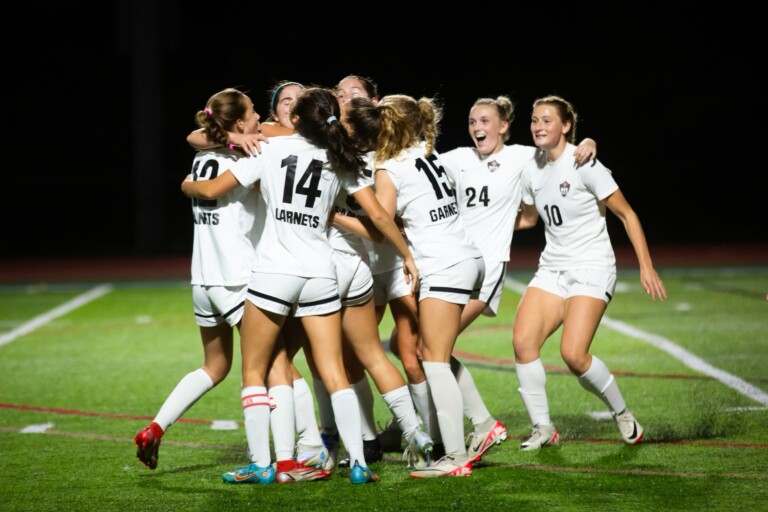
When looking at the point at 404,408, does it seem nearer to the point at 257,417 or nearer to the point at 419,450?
the point at 419,450

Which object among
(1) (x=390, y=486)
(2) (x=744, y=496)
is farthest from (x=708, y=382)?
(1) (x=390, y=486)

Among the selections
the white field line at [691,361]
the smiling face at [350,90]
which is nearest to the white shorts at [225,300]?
the smiling face at [350,90]

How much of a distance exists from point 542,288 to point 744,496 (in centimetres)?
178

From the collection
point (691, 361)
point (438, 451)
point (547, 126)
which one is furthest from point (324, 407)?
point (691, 361)

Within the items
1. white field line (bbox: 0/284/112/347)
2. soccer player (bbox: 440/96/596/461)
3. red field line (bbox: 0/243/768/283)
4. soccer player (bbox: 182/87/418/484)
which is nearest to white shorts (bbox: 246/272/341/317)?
soccer player (bbox: 182/87/418/484)

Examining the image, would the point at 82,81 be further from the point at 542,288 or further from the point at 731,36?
the point at 542,288

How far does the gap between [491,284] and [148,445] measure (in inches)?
86.5

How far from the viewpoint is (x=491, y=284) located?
19.3 feet

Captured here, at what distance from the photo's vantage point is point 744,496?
4.59 m

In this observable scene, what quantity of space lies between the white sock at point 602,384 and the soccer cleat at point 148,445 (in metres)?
2.45

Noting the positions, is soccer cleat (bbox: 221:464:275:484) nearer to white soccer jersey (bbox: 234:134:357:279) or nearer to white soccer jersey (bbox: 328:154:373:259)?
white soccer jersey (bbox: 234:134:357:279)

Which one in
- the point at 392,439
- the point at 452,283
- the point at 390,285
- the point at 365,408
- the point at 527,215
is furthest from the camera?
the point at 527,215

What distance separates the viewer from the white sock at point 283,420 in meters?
5.00

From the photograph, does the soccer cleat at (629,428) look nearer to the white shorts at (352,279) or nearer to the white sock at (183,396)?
the white shorts at (352,279)
